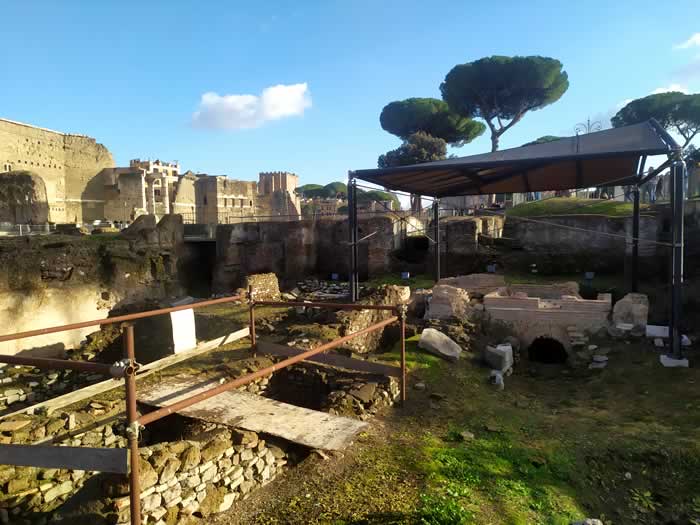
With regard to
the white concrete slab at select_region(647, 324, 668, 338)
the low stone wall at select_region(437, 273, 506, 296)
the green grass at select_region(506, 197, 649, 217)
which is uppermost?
the green grass at select_region(506, 197, 649, 217)

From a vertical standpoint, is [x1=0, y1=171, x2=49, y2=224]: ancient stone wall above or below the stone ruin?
above

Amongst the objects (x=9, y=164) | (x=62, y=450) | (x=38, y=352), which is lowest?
(x=38, y=352)

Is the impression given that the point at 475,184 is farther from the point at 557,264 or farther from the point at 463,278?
the point at 557,264

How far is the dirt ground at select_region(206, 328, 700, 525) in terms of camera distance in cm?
376

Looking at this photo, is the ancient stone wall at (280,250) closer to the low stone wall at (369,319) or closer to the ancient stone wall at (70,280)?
the ancient stone wall at (70,280)

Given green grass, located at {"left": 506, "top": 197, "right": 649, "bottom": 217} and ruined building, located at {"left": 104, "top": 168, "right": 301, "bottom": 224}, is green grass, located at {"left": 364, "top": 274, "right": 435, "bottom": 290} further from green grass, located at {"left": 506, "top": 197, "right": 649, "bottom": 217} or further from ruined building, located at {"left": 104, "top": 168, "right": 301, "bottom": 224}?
ruined building, located at {"left": 104, "top": 168, "right": 301, "bottom": 224}

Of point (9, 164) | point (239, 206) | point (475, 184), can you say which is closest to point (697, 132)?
point (475, 184)

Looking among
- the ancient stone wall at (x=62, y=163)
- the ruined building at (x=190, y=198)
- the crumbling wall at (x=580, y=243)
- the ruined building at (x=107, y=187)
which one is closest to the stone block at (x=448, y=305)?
the crumbling wall at (x=580, y=243)

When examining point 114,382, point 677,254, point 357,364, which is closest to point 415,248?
point 677,254

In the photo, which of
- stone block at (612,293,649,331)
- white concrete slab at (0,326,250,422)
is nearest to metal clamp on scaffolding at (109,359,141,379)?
white concrete slab at (0,326,250,422)

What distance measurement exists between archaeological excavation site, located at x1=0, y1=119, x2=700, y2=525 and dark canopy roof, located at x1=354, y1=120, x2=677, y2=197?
0.08 meters

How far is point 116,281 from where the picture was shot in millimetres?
15516

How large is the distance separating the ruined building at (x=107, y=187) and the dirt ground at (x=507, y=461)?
3004 centimetres

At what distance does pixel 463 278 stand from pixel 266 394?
8.56m
